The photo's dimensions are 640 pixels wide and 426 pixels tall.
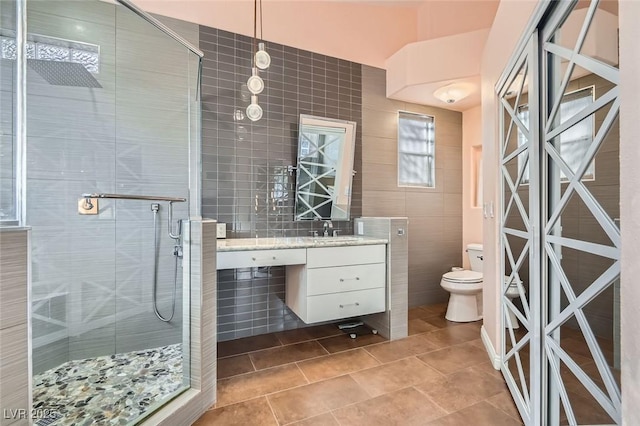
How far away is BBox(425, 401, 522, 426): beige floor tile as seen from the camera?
1537 mm

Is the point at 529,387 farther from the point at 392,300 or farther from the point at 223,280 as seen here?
the point at 223,280

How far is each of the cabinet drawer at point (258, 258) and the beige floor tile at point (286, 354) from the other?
0.73 m

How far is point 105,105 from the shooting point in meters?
2.14

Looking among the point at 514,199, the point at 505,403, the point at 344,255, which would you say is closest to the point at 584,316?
the point at 514,199

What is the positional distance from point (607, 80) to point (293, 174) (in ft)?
7.44

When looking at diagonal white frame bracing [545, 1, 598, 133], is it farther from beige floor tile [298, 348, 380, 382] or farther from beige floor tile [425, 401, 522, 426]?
beige floor tile [298, 348, 380, 382]

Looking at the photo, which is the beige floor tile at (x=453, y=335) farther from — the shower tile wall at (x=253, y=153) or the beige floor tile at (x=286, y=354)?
the shower tile wall at (x=253, y=153)

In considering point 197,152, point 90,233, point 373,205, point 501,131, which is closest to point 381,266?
point 373,205

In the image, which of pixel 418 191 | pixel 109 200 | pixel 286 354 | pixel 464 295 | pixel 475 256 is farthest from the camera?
pixel 418 191

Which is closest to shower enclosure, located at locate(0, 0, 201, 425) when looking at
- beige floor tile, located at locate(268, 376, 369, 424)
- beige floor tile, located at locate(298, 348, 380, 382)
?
beige floor tile, located at locate(268, 376, 369, 424)

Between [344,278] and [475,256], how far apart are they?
1.76 metres

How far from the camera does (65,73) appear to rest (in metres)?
1.97

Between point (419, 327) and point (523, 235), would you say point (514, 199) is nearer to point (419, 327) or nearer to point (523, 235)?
point (523, 235)

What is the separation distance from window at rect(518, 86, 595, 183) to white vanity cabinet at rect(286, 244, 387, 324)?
1557 millimetres
